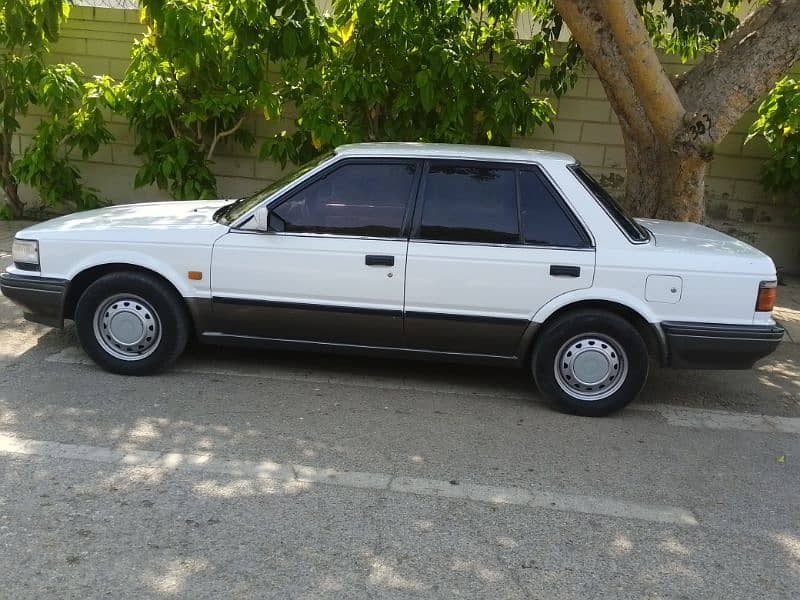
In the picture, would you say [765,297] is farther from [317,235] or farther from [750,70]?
[317,235]

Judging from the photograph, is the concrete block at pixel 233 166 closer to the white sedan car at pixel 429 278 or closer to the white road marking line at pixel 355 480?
the white sedan car at pixel 429 278

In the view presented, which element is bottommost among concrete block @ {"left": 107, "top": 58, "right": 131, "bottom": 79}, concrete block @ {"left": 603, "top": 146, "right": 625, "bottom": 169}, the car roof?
the car roof

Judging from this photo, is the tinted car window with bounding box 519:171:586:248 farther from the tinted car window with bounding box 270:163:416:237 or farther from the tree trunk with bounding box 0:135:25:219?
the tree trunk with bounding box 0:135:25:219

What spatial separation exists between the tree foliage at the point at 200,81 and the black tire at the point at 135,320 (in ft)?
10.3

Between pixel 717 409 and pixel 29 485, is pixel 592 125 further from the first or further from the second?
pixel 29 485

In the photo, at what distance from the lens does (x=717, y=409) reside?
5309 millimetres

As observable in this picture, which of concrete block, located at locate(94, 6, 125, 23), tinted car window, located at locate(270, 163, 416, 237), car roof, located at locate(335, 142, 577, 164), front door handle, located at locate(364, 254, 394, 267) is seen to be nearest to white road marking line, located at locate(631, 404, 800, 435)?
car roof, located at locate(335, 142, 577, 164)

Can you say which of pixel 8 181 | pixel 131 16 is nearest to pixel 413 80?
pixel 131 16

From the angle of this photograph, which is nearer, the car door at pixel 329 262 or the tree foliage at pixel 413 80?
the car door at pixel 329 262

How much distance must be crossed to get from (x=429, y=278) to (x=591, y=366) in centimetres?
118

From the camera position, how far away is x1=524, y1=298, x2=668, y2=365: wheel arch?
4.78 metres

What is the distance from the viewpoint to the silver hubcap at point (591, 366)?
15.9 ft

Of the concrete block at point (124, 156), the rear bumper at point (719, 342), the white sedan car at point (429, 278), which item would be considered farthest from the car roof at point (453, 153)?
the concrete block at point (124, 156)

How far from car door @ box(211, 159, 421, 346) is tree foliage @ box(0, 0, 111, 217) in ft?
16.3
